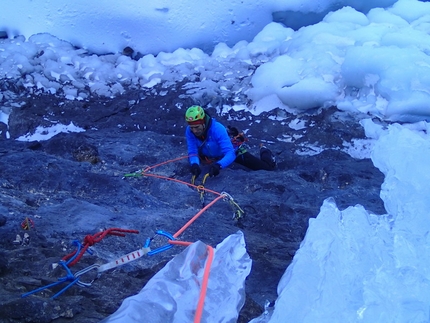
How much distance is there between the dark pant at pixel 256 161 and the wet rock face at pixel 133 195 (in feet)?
0.28

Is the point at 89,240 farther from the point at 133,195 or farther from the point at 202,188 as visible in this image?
the point at 202,188

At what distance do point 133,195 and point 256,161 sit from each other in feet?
4.40

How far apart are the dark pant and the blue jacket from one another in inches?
9.3

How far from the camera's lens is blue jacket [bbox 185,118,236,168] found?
4012 millimetres

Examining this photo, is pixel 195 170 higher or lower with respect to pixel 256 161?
higher

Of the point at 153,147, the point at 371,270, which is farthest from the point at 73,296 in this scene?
the point at 153,147

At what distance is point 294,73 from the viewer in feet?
20.5

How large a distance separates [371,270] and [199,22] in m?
7.04

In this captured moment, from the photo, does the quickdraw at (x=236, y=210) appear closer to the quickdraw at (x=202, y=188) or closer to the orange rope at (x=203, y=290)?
the quickdraw at (x=202, y=188)

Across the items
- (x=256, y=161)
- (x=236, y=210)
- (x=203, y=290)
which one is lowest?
(x=256, y=161)

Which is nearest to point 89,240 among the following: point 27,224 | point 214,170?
point 27,224

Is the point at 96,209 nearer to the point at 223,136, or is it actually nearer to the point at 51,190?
the point at 51,190

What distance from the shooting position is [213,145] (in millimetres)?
4121

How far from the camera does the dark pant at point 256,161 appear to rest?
4.32 m
